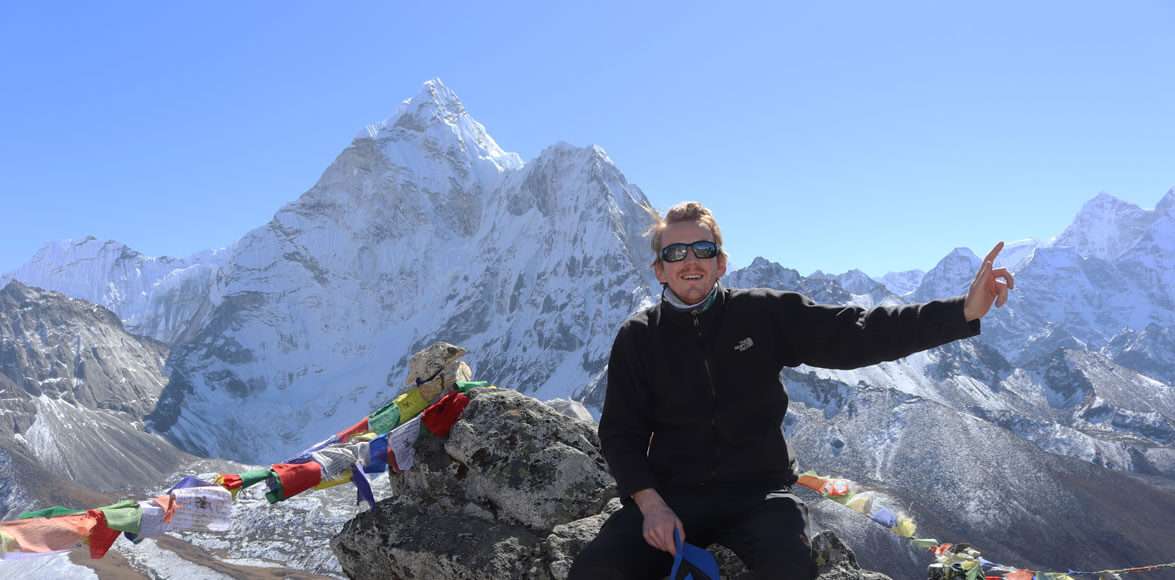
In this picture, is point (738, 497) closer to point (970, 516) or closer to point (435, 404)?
point (435, 404)

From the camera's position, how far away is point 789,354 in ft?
21.4

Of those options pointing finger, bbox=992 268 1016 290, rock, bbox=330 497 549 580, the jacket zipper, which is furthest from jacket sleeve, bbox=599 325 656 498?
pointing finger, bbox=992 268 1016 290

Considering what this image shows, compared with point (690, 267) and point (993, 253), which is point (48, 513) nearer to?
point (690, 267)

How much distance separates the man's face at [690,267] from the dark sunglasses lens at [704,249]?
0.03m

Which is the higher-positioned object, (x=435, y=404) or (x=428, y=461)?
(x=435, y=404)

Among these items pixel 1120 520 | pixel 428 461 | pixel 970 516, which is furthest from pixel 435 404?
pixel 1120 520

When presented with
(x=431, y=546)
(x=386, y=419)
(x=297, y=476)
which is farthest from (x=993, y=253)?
(x=297, y=476)

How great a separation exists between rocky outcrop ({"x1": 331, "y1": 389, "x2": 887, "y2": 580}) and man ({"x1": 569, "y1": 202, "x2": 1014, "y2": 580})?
1.15 m

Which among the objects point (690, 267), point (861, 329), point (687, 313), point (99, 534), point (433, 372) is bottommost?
point (99, 534)

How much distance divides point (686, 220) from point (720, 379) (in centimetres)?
125

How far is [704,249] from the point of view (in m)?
6.38

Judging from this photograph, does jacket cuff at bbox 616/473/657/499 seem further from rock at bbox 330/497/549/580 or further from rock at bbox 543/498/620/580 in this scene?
rock at bbox 330/497/549/580

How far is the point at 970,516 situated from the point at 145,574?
175 meters

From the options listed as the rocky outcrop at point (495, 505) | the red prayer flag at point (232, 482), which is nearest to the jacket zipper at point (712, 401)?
the rocky outcrop at point (495, 505)
